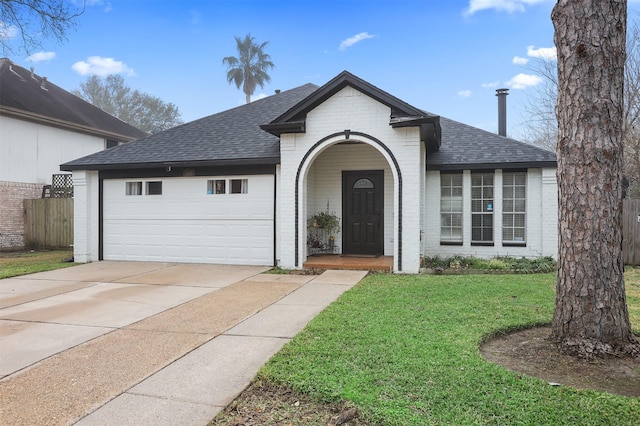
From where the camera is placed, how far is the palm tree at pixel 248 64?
124 feet

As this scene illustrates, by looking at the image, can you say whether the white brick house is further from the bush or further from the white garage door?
the bush

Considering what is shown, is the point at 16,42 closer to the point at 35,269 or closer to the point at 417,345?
the point at 35,269

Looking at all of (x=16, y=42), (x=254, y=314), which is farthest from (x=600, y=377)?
(x=16, y=42)

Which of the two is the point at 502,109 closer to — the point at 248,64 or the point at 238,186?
the point at 238,186

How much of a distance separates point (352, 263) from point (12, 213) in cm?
1275

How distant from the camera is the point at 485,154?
35.7 ft

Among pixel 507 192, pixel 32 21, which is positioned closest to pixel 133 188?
pixel 32 21

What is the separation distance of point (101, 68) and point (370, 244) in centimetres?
3696

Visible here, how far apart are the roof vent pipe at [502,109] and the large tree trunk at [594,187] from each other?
410 inches

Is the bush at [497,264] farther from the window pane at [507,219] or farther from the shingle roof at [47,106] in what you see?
the shingle roof at [47,106]

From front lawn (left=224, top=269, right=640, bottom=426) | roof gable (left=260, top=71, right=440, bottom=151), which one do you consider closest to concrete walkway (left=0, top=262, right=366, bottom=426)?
front lawn (left=224, top=269, right=640, bottom=426)

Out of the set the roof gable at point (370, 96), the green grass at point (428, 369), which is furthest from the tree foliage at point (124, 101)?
the green grass at point (428, 369)

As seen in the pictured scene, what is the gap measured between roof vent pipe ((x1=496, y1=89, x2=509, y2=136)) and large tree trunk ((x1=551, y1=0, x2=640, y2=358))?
10415 millimetres

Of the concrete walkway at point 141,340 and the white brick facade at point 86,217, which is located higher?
the white brick facade at point 86,217
